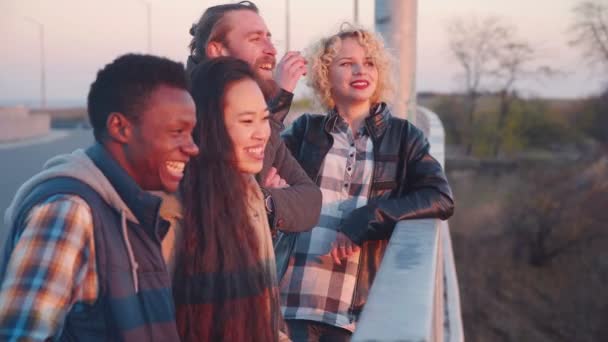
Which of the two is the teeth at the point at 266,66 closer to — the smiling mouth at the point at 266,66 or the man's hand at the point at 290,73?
the smiling mouth at the point at 266,66

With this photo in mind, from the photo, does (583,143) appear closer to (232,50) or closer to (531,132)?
(531,132)

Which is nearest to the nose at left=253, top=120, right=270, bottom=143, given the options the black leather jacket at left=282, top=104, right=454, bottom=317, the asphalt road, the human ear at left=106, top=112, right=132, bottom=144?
the human ear at left=106, top=112, right=132, bottom=144

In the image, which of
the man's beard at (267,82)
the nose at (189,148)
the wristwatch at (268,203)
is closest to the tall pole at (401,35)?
the man's beard at (267,82)

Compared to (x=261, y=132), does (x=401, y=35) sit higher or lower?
higher

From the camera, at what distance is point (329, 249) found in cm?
355

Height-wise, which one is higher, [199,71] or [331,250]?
[199,71]

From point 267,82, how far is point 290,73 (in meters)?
0.15

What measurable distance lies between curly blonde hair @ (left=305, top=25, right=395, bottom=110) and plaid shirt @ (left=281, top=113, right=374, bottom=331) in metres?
0.28

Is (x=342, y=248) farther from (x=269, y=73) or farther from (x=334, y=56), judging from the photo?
(x=334, y=56)

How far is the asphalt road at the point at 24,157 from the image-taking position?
17312 mm

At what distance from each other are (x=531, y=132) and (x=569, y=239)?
736 inches

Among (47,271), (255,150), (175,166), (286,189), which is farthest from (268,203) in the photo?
(47,271)

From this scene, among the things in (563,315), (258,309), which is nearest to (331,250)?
(258,309)

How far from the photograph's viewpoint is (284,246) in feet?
12.0
